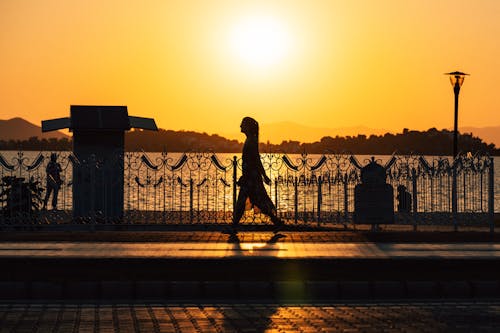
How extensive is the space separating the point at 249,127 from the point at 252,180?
105 cm

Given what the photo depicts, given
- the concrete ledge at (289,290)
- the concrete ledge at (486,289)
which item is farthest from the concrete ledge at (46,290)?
the concrete ledge at (486,289)

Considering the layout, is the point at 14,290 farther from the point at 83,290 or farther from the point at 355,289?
the point at 355,289

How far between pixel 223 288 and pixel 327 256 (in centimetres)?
237

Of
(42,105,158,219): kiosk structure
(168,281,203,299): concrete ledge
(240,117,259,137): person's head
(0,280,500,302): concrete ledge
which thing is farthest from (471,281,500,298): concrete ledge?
(42,105,158,219): kiosk structure

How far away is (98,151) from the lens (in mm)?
30891

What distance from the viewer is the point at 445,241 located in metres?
21.0

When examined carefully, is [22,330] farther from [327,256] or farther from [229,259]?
[327,256]

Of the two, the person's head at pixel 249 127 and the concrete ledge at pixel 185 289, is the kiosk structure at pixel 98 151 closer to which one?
the person's head at pixel 249 127

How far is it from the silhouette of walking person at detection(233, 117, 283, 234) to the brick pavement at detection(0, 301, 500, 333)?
812 cm

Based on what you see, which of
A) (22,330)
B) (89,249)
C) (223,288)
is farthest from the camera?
(89,249)

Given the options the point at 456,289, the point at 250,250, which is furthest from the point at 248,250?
the point at 456,289

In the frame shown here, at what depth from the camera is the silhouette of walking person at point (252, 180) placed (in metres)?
22.2

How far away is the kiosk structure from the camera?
27.5 metres

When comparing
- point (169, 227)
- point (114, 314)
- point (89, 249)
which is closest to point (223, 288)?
point (114, 314)
